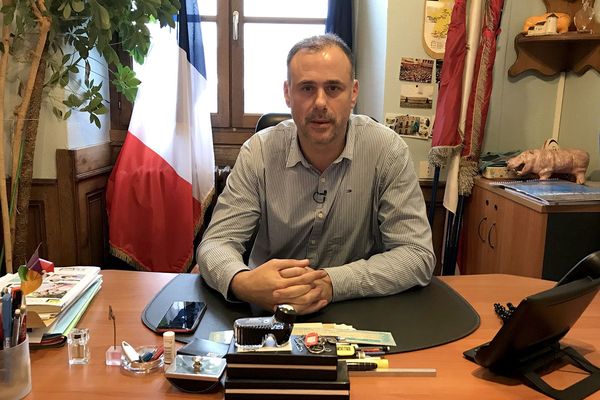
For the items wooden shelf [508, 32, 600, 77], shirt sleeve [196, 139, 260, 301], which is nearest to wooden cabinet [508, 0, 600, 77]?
wooden shelf [508, 32, 600, 77]

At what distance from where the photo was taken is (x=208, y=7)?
9.65ft

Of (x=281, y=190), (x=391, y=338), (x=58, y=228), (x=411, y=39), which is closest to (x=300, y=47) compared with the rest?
(x=281, y=190)

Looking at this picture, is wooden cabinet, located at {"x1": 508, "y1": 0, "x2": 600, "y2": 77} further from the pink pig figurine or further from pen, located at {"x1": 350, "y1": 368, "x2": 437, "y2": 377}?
pen, located at {"x1": 350, "y1": 368, "x2": 437, "y2": 377}

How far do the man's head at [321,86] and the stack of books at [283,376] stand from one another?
789 mm

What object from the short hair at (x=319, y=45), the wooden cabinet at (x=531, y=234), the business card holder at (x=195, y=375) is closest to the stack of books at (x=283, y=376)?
the business card holder at (x=195, y=375)

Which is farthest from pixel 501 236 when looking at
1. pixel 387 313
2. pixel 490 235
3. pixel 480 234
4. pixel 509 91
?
pixel 387 313

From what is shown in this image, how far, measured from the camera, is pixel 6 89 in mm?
2146

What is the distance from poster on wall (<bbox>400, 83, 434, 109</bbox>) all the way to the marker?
1958 mm

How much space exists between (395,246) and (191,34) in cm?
181

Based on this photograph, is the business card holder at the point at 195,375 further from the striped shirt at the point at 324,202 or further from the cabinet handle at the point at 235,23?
the cabinet handle at the point at 235,23

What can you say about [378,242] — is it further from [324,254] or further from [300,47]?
[300,47]

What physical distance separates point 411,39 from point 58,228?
184cm

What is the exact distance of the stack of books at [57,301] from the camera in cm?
98

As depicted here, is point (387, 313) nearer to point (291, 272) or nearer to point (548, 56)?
point (291, 272)
